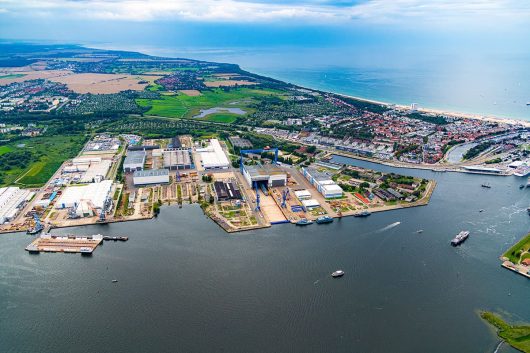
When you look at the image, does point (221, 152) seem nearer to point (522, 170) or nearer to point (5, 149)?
point (5, 149)

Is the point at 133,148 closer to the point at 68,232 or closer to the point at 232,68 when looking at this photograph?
Result: the point at 68,232

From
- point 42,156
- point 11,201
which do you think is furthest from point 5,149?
point 11,201

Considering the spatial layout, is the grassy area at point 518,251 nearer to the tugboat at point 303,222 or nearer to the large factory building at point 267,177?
the tugboat at point 303,222

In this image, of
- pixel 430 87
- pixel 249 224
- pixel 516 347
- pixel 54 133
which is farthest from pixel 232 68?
pixel 516 347

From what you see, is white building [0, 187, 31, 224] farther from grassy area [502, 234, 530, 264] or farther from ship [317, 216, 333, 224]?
grassy area [502, 234, 530, 264]

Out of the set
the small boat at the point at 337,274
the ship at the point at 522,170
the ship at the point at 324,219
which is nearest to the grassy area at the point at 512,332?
the small boat at the point at 337,274
